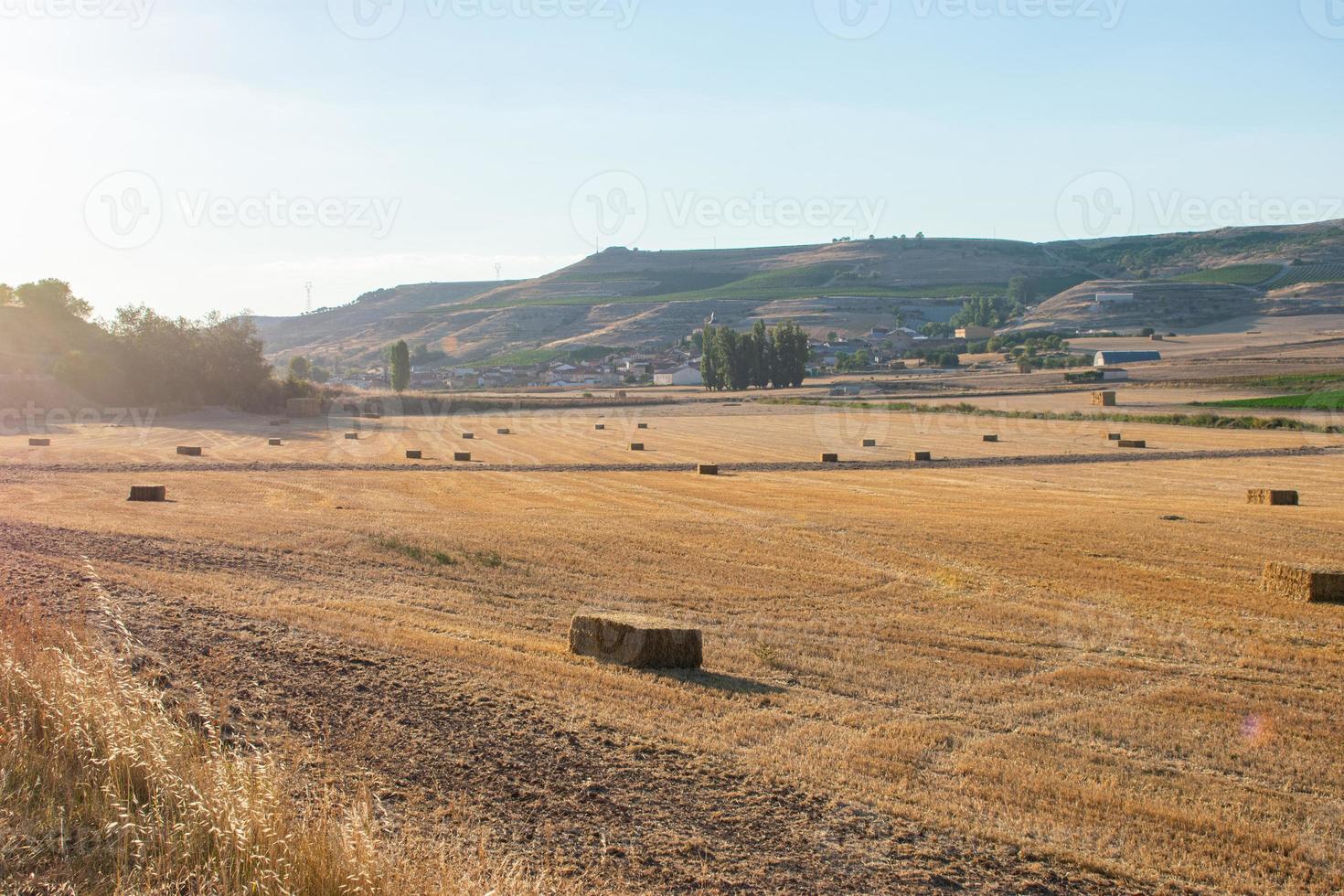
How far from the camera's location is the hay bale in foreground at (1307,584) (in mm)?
18000

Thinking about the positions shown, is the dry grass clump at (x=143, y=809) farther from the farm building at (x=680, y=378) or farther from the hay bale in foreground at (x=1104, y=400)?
the farm building at (x=680, y=378)

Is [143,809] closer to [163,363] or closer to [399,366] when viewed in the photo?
[163,363]

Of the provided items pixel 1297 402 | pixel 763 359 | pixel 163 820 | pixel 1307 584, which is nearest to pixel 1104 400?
pixel 1297 402

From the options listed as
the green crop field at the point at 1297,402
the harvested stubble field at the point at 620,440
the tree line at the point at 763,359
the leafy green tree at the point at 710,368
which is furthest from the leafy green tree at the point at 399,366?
the green crop field at the point at 1297,402

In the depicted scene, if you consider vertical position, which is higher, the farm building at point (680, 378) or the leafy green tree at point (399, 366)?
the leafy green tree at point (399, 366)

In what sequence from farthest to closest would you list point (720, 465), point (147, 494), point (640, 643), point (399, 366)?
point (399, 366), point (720, 465), point (147, 494), point (640, 643)

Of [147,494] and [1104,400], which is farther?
[1104,400]

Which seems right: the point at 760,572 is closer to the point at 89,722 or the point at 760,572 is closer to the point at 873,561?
the point at 873,561

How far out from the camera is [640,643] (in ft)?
43.0

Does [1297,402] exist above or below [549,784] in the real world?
above

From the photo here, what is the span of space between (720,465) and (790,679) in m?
32.9

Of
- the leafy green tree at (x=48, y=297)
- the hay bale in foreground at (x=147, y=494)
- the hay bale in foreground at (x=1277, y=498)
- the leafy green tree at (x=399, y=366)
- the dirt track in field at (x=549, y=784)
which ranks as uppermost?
the leafy green tree at (x=48, y=297)

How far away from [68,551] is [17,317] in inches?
3478

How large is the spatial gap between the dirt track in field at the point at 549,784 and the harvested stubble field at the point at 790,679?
0.03 metres
